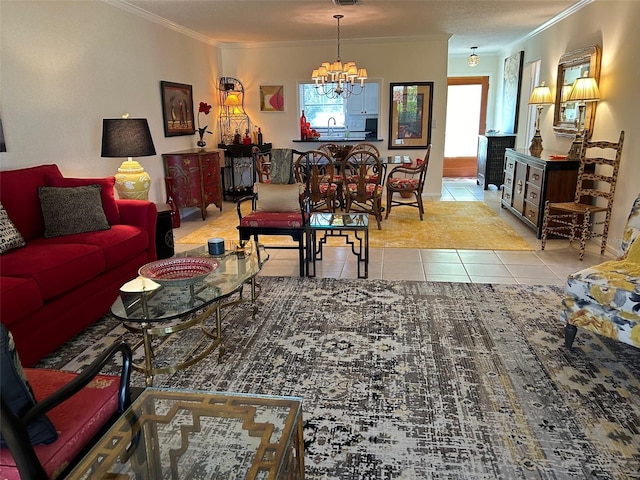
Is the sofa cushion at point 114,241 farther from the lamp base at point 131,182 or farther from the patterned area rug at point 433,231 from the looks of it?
the patterned area rug at point 433,231

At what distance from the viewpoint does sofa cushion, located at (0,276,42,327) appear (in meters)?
2.30

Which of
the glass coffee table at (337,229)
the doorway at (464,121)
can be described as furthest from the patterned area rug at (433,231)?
the doorway at (464,121)

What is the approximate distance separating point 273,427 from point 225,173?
643 centimetres

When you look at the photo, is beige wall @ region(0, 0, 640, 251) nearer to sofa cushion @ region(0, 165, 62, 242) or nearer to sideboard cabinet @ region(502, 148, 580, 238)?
sofa cushion @ region(0, 165, 62, 242)

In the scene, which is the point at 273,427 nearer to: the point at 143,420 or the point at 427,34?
the point at 143,420

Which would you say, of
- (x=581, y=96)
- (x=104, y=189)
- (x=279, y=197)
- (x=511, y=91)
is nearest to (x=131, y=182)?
(x=104, y=189)

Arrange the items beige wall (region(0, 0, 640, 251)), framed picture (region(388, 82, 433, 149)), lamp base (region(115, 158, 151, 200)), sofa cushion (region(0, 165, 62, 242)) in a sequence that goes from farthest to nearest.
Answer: framed picture (region(388, 82, 433, 149)), lamp base (region(115, 158, 151, 200)), beige wall (region(0, 0, 640, 251)), sofa cushion (region(0, 165, 62, 242))

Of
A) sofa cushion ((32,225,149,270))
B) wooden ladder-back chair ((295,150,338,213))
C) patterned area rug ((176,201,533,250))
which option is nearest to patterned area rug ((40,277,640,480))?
sofa cushion ((32,225,149,270))

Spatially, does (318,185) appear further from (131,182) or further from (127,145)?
(127,145)

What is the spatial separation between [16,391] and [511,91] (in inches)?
341

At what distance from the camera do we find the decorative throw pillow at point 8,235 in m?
2.86

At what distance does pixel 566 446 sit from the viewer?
1897 mm

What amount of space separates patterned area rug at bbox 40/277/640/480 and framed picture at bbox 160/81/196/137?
343 centimetres

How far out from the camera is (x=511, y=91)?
8211mm
